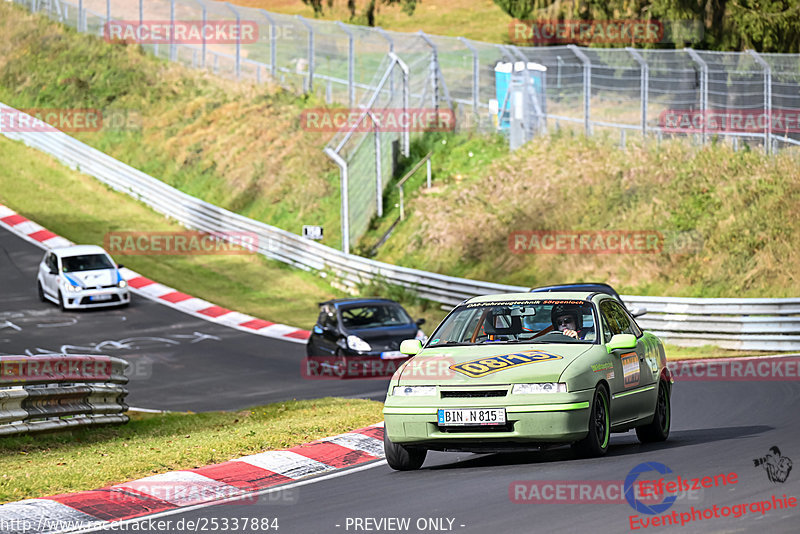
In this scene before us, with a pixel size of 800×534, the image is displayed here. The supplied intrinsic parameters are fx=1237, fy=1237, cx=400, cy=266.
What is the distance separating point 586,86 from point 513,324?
23885 millimetres

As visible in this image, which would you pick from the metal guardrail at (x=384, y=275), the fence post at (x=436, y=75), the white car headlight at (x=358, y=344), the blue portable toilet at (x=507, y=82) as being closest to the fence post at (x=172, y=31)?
the metal guardrail at (x=384, y=275)

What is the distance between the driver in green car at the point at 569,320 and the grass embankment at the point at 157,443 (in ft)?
9.07

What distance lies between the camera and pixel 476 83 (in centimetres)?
3825

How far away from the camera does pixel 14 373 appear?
13023 mm

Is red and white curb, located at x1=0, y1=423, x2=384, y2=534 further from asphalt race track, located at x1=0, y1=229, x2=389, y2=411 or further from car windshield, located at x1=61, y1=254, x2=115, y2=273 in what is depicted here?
car windshield, located at x1=61, y1=254, x2=115, y2=273

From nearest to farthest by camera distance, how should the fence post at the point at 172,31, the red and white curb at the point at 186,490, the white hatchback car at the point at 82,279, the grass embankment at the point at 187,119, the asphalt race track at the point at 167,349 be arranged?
the red and white curb at the point at 186,490 → the asphalt race track at the point at 167,349 → the white hatchback car at the point at 82,279 → the grass embankment at the point at 187,119 → the fence post at the point at 172,31

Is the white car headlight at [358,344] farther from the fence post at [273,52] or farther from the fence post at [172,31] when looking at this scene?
the fence post at [172,31]

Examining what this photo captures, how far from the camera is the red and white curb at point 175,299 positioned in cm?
2922

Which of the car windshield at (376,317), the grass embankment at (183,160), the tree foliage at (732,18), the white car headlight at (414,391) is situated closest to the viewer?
the white car headlight at (414,391)

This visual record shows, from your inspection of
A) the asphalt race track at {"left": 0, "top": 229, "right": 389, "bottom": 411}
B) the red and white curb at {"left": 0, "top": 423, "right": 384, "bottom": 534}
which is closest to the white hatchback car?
the asphalt race track at {"left": 0, "top": 229, "right": 389, "bottom": 411}

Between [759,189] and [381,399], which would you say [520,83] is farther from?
[381,399]

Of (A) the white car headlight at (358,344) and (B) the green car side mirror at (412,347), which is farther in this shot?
(A) the white car headlight at (358,344)

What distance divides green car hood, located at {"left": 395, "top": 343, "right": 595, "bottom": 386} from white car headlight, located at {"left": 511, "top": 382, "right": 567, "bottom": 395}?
0.04 m

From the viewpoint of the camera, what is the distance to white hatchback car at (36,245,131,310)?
31000 mm
